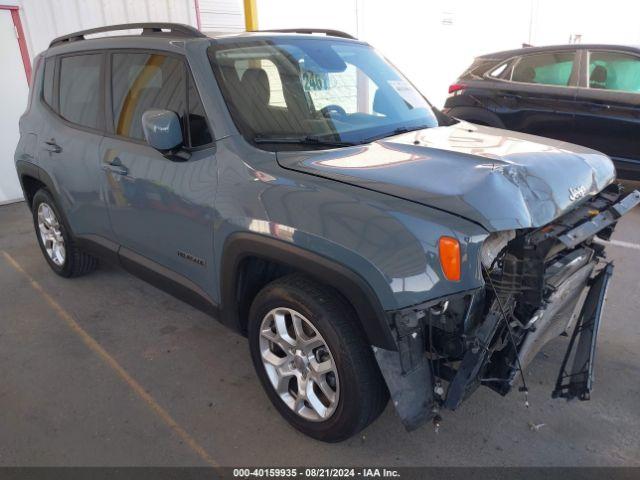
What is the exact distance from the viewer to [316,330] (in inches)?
90.2

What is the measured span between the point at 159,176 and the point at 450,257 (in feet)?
5.62

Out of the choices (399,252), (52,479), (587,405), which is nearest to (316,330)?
(399,252)

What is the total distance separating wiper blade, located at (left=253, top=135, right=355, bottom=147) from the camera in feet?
8.56

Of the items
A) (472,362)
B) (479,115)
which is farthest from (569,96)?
(472,362)

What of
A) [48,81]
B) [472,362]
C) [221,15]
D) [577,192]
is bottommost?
[472,362]

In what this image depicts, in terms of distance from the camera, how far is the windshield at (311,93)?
2701mm

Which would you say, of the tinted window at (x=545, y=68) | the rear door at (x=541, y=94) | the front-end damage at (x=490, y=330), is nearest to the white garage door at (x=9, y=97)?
the rear door at (x=541, y=94)

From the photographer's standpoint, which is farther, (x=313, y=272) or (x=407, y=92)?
(x=407, y=92)

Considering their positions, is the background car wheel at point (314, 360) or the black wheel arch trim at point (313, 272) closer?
the black wheel arch trim at point (313, 272)

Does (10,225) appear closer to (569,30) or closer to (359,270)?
(359,270)

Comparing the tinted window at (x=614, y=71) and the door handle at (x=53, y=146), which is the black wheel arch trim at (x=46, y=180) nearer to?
the door handle at (x=53, y=146)

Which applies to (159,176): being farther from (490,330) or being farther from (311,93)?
(490,330)

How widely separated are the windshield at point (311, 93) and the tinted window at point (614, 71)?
11.3 feet

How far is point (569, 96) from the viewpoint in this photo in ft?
19.4
